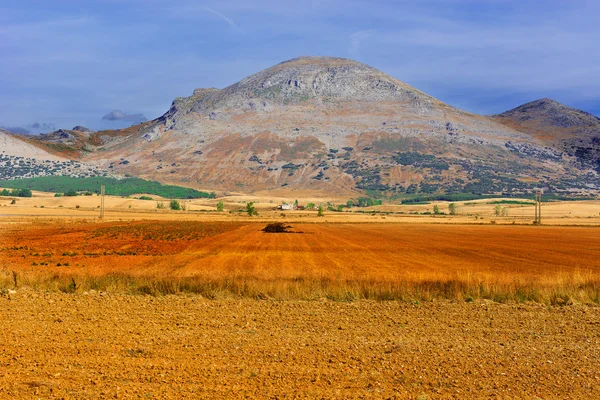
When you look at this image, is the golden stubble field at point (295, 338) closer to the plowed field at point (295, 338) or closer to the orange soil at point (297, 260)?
the plowed field at point (295, 338)

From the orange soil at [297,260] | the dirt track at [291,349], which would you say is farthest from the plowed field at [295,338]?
the orange soil at [297,260]

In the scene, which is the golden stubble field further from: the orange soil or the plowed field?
the orange soil

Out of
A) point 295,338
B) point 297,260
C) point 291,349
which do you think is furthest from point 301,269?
point 291,349

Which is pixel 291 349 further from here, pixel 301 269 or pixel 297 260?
pixel 297 260

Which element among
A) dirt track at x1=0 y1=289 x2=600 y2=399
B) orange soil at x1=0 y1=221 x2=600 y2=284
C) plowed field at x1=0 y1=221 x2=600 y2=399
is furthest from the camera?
orange soil at x1=0 y1=221 x2=600 y2=284

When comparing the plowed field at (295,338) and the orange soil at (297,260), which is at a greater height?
the plowed field at (295,338)

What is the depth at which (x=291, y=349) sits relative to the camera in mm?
12953

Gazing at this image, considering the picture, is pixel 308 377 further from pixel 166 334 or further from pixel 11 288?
pixel 11 288

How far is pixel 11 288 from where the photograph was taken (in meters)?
20.5

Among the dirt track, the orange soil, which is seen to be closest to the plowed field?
the dirt track

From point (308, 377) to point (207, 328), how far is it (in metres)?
4.82

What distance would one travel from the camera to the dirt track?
10.4 metres

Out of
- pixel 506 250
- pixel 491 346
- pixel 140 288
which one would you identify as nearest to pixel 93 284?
pixel 140 288

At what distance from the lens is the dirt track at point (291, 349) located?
34.0ft
